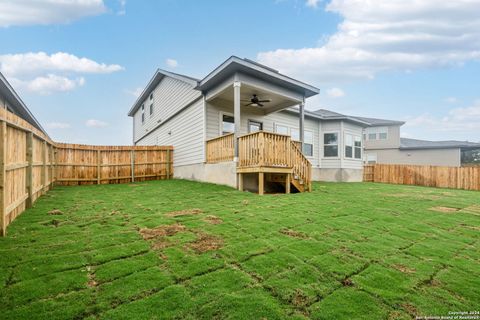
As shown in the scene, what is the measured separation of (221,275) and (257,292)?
0.47m

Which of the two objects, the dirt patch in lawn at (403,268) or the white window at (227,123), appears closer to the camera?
the dirt patch in lawn at (403,268)

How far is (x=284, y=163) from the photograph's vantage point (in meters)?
8.77

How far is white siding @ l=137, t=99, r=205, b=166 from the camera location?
1115 cm

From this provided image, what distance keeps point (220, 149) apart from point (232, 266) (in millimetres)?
7173

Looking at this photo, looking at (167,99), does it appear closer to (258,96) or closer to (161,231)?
(258,96)

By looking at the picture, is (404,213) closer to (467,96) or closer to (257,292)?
(257,292)

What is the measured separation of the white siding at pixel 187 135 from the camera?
1115cm

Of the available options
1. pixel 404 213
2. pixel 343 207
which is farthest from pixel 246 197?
pixel 404 213

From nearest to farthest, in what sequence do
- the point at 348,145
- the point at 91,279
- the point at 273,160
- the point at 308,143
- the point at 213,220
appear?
the point at 91,279 → the point at 213,220 → the point at 273,160 → the point at 308,143 → the point at 348,145

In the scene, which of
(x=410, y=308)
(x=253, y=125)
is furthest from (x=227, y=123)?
(x=410, y=308)

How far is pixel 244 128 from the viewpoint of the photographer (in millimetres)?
12367

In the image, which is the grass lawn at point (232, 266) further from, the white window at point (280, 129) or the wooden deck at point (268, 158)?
the white window at point (280, 129)

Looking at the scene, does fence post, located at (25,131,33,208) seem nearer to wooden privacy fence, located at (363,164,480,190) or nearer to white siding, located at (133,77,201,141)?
white siding, located at (133,77,201,141)

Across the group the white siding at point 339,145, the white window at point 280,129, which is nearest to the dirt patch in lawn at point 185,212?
the white window at point 280,129
